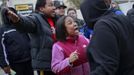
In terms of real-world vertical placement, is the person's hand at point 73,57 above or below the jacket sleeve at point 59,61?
above

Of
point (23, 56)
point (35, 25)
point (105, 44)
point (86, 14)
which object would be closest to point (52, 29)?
point (35, 25)

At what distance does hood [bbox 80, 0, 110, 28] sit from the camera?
3.27m

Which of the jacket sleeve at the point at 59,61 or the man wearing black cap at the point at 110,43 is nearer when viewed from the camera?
the man wearing black cap at the point at 110,43

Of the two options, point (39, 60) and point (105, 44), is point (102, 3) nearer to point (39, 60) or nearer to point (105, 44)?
point (105, 44)

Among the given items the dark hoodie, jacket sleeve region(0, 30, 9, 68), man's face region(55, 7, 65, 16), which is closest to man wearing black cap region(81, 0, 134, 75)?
man's face region(55, 7, 65, 16)

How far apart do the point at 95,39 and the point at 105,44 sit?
11 centimetres

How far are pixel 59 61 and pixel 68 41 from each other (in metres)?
0.29

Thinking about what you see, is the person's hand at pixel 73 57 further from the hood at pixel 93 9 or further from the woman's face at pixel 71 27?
the hood at pixel 93 9

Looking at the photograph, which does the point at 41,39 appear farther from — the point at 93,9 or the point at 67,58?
the point at 93,9

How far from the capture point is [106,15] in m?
3.23

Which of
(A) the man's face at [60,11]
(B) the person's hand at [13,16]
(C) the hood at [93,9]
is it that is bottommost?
(A) the man's face at [60,11]

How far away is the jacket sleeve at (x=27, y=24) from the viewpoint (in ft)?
16.3

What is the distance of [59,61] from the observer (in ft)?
15.8

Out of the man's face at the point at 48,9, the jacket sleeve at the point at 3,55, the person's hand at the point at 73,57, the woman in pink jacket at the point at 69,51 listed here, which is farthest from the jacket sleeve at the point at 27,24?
the jacket sleeve at the point at 3,55
